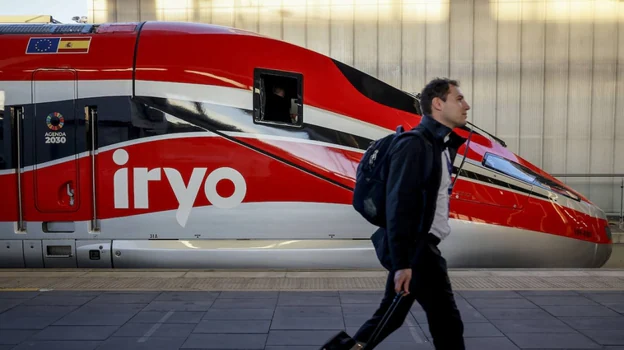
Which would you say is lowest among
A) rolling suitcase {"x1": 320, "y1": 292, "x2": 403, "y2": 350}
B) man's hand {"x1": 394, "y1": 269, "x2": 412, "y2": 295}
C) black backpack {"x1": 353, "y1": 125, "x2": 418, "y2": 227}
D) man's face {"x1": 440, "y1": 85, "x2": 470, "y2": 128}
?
rolling suitcase {"x1": 320, "y1": 292, "x2": 403, "y2": 350}

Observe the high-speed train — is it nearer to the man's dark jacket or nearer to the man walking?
the man walking

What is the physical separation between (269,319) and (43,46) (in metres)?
3.59

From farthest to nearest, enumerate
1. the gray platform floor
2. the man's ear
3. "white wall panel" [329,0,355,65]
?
"white wall panel" [329,0,355,65]
the gray platform floor
the man's ear

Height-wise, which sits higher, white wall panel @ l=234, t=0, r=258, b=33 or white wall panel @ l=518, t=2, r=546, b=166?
white wall panel @ l=234, t=0, r=258, b=33

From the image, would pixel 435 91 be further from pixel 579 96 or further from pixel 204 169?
pixel 579 96

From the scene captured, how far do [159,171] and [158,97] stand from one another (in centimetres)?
71

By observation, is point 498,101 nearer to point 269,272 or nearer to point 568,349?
point 269,272

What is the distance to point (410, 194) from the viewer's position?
2.69m

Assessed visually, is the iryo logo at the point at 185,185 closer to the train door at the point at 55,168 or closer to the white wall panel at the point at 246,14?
the train door at the point at 55,168

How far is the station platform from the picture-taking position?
4.01m

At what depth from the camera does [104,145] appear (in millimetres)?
5633

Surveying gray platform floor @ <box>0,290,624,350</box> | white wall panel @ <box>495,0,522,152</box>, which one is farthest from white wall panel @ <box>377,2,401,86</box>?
gray platform floor @ <box>0,290,624,350</box>

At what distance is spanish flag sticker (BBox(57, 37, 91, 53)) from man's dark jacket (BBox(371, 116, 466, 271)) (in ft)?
13.6

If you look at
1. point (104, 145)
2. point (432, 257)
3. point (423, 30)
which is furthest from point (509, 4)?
point (432, 257)
